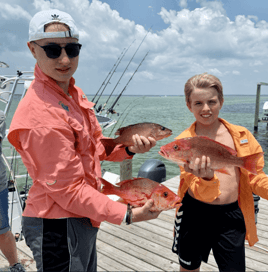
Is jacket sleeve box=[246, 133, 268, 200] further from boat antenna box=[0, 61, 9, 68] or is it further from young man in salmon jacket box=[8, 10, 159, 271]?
boat antenna box=[0, 61, 9, 68]

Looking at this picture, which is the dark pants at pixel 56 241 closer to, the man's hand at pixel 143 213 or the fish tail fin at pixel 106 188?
the fish tail fin at pixel 106 188

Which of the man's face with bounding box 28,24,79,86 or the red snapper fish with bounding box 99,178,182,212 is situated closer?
the man's face with bounding box 28,24,79,86

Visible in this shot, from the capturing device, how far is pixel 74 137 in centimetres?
133

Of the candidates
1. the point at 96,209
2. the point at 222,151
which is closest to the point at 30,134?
the point at 96,209

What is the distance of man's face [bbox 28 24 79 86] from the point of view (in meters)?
1.30

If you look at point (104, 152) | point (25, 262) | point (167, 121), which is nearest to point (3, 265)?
point (25, 262)

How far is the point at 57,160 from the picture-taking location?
1201 mm

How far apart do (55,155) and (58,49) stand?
61cm

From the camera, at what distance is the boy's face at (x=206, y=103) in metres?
1.78

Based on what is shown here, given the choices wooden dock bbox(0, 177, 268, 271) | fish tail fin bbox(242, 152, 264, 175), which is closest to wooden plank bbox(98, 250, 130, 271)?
wooden dock bbox(0, 177, 268, 271)

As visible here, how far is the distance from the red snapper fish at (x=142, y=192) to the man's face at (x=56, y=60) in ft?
2.31

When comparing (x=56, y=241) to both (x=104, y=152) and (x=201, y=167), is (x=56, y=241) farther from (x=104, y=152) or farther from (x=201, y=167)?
(x=201, y=167)

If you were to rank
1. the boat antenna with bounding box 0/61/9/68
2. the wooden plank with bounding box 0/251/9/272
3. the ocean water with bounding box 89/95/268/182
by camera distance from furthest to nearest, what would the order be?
1. the ocean water with bounding box 89/95/268/182
2. the boat antenna with bounding box 0/61/9/68
3. the wooden plank with bounding box 0/251/9/272

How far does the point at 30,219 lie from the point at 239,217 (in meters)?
1.55
